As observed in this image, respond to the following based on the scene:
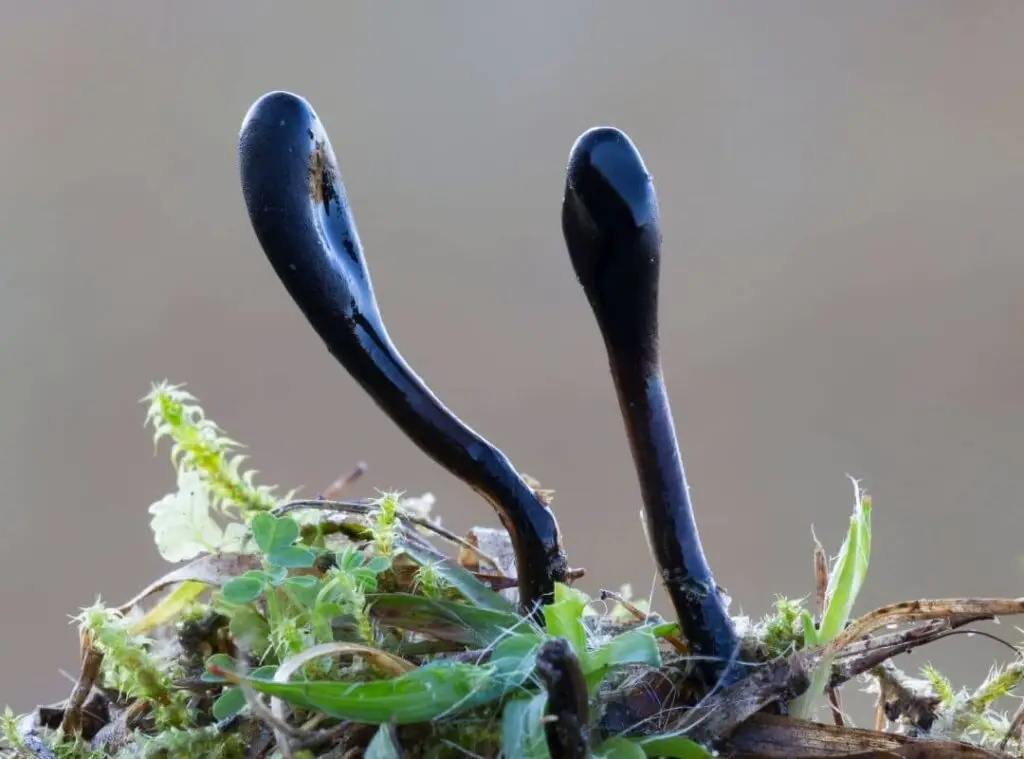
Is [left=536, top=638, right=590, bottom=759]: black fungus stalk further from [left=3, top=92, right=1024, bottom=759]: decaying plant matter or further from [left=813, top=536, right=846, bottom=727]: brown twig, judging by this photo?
[left=813, top=536, right=846, bottom=727]: brown twig

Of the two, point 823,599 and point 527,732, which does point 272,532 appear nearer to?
point 527,732

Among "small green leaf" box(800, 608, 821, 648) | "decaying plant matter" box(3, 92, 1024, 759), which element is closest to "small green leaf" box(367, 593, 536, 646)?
"decaying plant matter" box(3, 92, 1024, 759)

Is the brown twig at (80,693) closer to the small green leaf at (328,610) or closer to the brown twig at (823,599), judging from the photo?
the small green leaf at (328,610)

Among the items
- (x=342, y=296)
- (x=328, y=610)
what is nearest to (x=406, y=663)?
(x=328, y=610)

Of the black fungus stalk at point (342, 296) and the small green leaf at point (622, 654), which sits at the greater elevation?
the black fungus stalk at point (342, 296)

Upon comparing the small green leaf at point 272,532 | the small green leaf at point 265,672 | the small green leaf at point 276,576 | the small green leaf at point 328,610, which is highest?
the small green leaf at point 272,532

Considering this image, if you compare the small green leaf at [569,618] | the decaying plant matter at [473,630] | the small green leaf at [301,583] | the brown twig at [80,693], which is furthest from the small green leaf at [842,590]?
the brown twig at [80,693]
